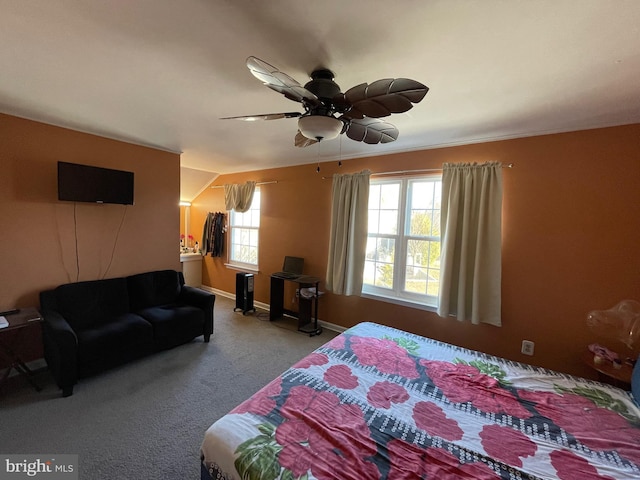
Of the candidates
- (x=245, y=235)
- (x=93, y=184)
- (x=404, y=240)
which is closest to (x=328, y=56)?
(x=404, y=240)

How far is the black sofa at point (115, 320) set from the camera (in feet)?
7.36

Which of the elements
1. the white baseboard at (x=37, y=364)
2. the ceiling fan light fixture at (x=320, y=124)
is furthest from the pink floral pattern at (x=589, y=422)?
the white baseboard at (x=37, y=364)

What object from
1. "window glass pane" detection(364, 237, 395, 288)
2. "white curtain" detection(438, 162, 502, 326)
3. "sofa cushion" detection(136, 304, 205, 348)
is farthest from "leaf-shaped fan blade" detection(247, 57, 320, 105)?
"sofa cushion" detection(136, 304, 205, 348)

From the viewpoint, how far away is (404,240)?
10.9ft

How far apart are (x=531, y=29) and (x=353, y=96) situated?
0.85 m

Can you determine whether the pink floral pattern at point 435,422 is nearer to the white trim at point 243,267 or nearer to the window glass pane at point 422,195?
the window glass pane at point 422,195

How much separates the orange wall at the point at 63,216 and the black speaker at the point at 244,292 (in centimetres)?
119

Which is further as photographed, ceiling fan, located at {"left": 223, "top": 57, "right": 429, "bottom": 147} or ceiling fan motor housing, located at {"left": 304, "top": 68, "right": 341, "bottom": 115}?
ceiling fan motor housing, located at {"left": 304, "top": 68, "right": 341, "bottom": 115}

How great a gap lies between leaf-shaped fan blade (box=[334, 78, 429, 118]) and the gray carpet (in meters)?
2.33

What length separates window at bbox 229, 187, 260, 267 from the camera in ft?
15.9

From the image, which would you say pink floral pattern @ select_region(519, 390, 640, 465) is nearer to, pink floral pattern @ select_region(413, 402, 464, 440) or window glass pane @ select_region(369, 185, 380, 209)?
pink floral pattern @ select_region(413, 402, 464, 440)

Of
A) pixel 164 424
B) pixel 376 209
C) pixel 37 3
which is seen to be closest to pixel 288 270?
pixel 376 209

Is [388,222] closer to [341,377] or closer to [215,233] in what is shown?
[341,377]

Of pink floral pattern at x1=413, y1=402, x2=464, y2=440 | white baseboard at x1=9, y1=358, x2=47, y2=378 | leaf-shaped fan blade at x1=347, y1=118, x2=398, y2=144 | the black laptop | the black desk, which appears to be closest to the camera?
pink floral pattern at x1=413, y1=402, x2=464, y2=440
